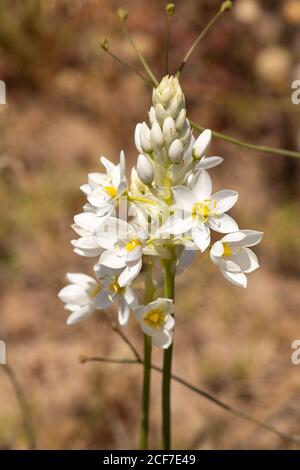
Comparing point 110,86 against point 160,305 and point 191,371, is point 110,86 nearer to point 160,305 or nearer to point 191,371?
point 191,371

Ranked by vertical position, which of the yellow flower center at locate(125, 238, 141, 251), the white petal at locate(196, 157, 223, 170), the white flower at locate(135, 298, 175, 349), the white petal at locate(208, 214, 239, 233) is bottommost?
the white flower at locate(135, 298, 175, 349)

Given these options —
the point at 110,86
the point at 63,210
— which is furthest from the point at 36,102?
the point at 63,210

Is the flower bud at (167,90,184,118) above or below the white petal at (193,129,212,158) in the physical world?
above

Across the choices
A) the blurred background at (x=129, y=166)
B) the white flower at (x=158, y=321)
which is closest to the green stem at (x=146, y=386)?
the white flower at (x=158, y=321)

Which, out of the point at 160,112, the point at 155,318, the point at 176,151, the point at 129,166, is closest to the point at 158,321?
the point at 155,318

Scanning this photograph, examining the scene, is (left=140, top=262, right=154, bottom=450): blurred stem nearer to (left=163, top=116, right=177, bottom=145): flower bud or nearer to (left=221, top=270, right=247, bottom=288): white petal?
(left=221, top=270, right=247, bottom=288): white petal

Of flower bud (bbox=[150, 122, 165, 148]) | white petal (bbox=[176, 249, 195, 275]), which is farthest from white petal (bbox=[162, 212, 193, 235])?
flower bud (bbox=[150, 122, 165, 148])

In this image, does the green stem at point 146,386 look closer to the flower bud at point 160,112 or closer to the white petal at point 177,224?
the white petal at point 177,224
